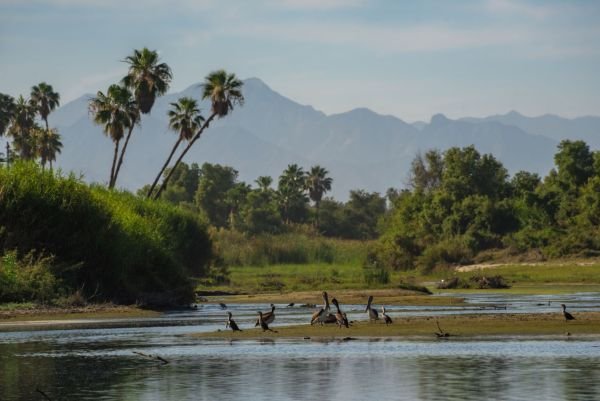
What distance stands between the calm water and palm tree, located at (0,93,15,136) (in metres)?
87.3

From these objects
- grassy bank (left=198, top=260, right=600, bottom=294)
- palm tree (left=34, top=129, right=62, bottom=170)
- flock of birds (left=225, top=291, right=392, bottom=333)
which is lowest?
flock of birds (left=225, top=291, right=392, bottom=333)

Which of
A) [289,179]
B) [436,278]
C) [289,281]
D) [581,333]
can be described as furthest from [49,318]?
[289,179]

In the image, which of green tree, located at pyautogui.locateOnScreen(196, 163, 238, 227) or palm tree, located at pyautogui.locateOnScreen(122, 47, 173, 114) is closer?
palm tree, located at pyautogui.locateOnScreen(122, 47, 173, 114)

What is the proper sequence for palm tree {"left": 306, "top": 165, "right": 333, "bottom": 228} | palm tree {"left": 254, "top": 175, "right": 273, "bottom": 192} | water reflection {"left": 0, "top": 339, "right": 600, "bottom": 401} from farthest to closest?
1. palm tree {"left": 254, "top": 175, "right": 273, "bottom": 192}
2. palm tree {"left": 306, "top": 165, "right": 333, "bottom": 228}
3. water reflection {"left": 0, "top": 339, "right": 600, "bottom": 401}

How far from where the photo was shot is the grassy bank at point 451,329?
132 feet

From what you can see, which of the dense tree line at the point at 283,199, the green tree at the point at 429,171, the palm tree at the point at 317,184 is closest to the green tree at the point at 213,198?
the dense tree line at the point at 283,199

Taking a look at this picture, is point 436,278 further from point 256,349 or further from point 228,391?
point 228,391

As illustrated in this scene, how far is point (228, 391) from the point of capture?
86.1 ft

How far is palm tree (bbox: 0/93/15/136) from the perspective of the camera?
12694cm

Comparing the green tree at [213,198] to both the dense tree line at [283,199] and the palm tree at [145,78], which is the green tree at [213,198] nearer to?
the dense tree line at [283,199]

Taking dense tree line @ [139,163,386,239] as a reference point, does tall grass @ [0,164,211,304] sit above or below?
below

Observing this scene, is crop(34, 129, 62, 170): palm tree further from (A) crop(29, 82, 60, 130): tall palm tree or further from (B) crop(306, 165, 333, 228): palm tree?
(B) crop(306, 165, 333, 228): palm tree

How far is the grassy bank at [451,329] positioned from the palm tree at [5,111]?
88.9 meters

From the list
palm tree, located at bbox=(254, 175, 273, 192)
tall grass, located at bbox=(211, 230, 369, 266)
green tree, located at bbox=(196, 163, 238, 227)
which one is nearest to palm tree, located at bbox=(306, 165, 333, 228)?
palm tree, located at bbox=(254, 175, 273, 192)
